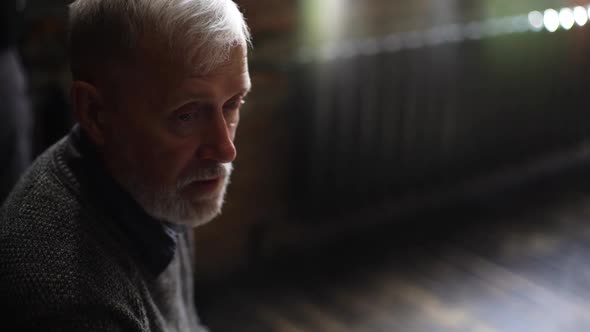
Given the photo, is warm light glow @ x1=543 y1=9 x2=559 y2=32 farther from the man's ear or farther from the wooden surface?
the man's ear

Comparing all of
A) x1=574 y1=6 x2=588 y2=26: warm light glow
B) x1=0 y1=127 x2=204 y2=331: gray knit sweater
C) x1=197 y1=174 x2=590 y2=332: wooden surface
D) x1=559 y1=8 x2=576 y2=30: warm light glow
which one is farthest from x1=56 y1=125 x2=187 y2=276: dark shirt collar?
x1=574 y1=6 x2=588 y2=26: warm light glow

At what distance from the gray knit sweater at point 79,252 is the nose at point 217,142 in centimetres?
13

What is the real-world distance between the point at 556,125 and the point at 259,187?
5.21ft

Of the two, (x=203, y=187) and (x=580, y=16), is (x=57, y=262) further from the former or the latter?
(x=580, y=16)

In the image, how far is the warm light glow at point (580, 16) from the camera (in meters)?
3.01

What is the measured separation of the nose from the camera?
2.89ft

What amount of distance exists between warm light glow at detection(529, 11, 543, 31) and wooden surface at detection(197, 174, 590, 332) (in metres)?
0.85

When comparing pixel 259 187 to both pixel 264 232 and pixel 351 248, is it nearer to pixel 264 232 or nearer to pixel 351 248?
pixel 264 232

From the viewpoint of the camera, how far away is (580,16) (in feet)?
9.91

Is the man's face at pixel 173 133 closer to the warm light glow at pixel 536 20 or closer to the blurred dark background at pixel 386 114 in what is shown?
the blurred dark background at pixel 386 114

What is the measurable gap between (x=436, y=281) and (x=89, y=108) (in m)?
1.94

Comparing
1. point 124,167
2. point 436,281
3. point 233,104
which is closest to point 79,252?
point 124,167

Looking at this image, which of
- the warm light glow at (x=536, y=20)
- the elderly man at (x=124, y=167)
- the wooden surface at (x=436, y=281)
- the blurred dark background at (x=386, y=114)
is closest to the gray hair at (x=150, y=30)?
the elderly man at (x=124, y=167)

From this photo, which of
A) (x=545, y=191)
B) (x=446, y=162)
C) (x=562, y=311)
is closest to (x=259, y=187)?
(x=446, y=162)
